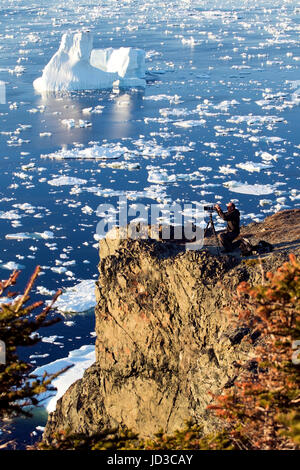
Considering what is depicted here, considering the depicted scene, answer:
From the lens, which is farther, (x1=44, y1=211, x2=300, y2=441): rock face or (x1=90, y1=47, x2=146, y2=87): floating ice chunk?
(x1=90, y1=47, x2=146, y2=87): floating ice chunk

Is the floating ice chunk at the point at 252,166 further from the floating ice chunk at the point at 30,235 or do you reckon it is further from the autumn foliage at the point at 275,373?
the autumn foliage at the point at 275,373

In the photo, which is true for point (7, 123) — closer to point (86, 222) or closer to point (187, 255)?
point (86, 222)

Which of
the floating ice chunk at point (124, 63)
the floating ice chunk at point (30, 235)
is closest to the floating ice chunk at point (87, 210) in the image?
the floating ice chunk at point (30, 235)

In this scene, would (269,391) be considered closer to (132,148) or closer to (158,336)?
(158,336)

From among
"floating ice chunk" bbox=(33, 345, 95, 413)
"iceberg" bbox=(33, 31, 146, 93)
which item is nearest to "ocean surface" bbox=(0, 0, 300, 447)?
"floating ice chunk" bbox=(33, 345, 95, 413)

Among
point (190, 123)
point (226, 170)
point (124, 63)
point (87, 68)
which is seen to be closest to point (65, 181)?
point (226, 170)

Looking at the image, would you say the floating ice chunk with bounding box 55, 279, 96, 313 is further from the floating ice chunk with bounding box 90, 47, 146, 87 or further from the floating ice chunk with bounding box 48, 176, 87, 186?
the floating ice chunk with bounding box 90, 47, 146, 87
